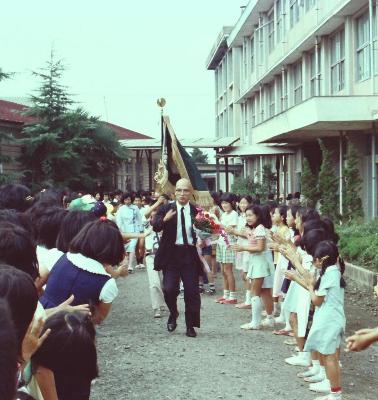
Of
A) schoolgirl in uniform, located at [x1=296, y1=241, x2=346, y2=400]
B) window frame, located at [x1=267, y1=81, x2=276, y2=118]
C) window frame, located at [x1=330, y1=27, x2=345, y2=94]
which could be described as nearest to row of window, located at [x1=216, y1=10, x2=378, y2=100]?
window frame, located at [x1=330, y1=27, x2=345, y2=94]

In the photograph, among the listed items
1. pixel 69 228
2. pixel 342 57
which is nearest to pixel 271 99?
pixel 342 57

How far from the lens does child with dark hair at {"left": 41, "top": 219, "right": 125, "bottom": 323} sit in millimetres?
4609

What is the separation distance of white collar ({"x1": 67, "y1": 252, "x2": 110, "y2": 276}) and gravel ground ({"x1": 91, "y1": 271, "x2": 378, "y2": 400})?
5.30 feet

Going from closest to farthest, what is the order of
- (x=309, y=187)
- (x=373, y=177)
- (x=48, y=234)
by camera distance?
1. (x=48, y=234)
2. (x=373, y=177)
3. (x=309, y=187)

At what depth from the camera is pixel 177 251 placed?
340 inches

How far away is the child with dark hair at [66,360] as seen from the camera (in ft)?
11.0

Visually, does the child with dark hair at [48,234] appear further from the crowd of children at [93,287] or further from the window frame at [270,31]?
the window frame at [270,31]

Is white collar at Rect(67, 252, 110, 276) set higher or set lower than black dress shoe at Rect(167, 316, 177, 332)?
higher

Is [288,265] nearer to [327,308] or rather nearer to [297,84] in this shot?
[327,308]

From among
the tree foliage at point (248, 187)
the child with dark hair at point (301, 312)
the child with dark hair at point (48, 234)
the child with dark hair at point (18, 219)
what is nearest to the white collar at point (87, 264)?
the child with dark hair at point (48, 234)

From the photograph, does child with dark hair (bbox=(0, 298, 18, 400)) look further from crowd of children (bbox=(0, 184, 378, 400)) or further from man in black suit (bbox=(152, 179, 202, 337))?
man in black suit (bbox=(152, 179, 202, 337))

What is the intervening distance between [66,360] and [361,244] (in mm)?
11034

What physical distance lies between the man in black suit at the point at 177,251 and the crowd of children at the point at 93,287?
0.57 meters

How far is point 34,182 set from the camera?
29938mm
